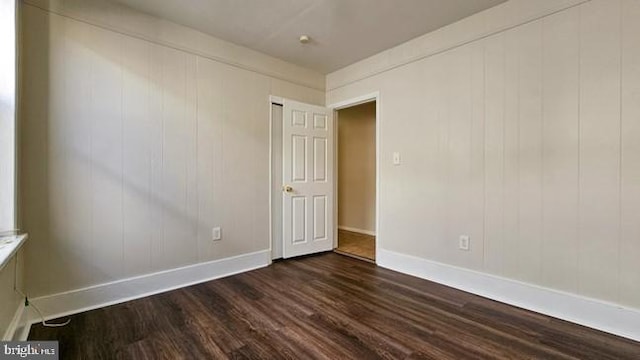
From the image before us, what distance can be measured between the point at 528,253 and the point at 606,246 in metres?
0.45

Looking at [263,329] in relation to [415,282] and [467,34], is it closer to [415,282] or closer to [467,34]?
[415,282]

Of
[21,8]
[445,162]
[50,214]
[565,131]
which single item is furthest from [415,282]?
[21,8]

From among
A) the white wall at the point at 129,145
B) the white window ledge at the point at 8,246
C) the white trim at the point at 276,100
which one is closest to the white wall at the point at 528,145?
the white trim at the point at 276,100

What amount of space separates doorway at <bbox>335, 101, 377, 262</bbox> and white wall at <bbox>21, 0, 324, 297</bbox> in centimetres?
242

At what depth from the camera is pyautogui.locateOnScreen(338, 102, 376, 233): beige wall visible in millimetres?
5098

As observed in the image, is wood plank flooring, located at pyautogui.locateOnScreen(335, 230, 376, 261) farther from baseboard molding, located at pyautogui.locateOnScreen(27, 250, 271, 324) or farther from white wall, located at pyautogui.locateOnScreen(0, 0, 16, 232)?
white wall, located at pyautogui.locateOnScreen(0, 0, 16, 232)

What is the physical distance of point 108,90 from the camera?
2.24 m

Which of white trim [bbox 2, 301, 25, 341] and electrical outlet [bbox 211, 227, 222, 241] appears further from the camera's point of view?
electrical outlet [bbox 211, 227, 222, 241]

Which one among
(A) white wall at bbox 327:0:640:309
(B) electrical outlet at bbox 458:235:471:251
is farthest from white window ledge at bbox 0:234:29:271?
(B) electrical outlet at bbox 458:235:471:251

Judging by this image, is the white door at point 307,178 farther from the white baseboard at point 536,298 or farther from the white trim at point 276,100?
the white baseboard at point 536,298

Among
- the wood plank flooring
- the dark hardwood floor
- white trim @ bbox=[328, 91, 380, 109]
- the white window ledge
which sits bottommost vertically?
the dark hardwood floor

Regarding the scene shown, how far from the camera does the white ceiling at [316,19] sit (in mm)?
2285

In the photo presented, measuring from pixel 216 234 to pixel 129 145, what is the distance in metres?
1.13

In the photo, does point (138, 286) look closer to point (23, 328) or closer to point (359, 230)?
point (23, 328)
